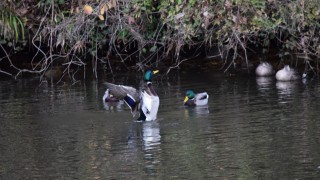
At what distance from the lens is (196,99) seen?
12.3 meters

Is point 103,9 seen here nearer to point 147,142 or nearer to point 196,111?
point 196,111

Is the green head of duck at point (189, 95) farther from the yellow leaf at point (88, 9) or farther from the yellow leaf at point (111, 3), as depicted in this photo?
the yellow leaf at point (88, 9)

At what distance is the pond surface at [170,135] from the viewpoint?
8.24 meters

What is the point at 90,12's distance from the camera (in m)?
12.9

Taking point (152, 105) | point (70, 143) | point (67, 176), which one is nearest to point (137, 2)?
point (152, 105)

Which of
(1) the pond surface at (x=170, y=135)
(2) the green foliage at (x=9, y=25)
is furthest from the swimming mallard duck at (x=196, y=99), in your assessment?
(2) the green foliage at (x=9, y=25)

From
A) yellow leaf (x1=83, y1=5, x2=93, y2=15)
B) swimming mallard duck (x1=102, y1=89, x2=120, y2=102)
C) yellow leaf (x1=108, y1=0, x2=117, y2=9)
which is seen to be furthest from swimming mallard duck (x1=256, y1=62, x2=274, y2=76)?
yellow leaf (x1=83, y1=5, x2=93, y2=15)

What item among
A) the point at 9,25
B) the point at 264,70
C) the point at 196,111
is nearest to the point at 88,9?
the point at 196,111

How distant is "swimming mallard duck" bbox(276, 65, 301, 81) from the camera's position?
47.2 ft

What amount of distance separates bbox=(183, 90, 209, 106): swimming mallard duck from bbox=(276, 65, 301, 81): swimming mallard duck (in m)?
2.11

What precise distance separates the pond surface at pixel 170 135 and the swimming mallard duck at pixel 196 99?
0.35ft

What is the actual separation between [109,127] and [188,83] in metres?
4.21

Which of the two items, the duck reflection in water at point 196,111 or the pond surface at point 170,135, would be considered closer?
the pond surface at point 170,135

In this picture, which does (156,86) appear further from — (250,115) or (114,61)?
(250,115)
